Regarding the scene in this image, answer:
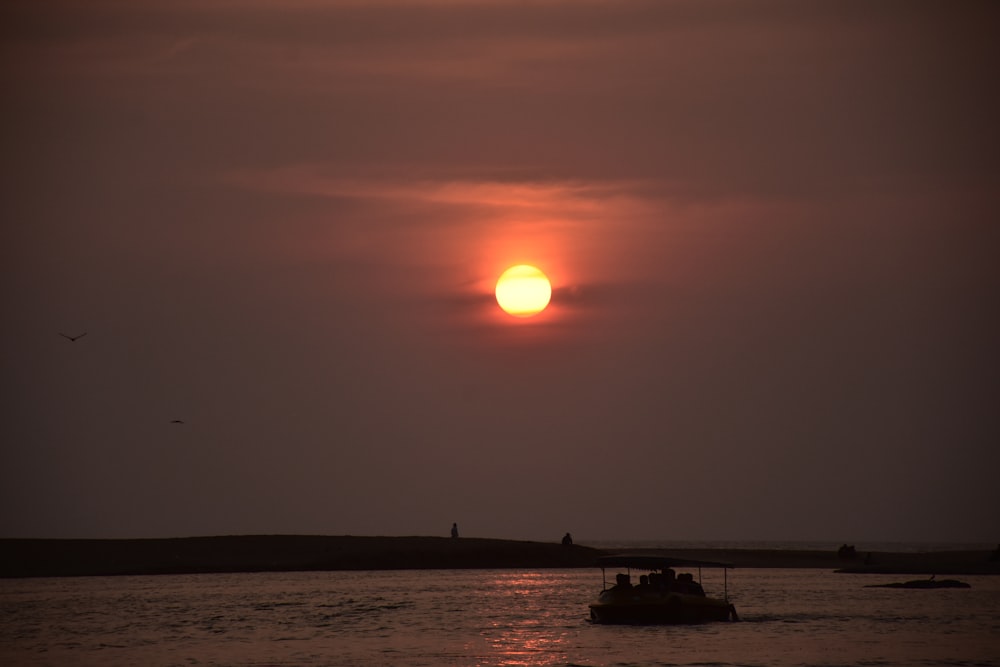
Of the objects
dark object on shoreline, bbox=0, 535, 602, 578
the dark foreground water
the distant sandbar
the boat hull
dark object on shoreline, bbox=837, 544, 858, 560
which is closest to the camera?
the dark foreground water

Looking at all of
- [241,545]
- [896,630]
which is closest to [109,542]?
[241,545]

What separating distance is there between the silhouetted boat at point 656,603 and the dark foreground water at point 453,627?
1.17 m

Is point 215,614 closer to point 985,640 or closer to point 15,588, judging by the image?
point 15,588

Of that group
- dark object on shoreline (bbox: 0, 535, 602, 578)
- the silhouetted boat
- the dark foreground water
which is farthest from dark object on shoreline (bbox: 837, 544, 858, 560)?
the silhouetted boat

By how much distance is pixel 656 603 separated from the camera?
52.3 m

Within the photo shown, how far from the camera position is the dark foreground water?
41625 millimetres

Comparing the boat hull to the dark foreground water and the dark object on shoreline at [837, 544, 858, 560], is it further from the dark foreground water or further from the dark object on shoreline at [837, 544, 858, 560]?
the dark object on shoreline at [837, 544, 858, 560]

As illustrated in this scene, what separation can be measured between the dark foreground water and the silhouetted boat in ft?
3.84

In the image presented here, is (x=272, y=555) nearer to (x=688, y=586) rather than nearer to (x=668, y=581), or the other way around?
(x=688, y=586)

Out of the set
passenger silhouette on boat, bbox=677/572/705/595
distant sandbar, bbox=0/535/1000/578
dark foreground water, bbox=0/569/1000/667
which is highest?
distant sandbar, bbox=0/535/1000/578

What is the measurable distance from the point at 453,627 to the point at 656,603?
8109 mm

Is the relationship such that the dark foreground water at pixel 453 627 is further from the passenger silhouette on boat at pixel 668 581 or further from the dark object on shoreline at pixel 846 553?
the dark object on shoreline at pixel 846 553

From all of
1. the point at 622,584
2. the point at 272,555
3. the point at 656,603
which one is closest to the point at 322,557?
the point at 272,555

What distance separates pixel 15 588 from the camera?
7231 cm
